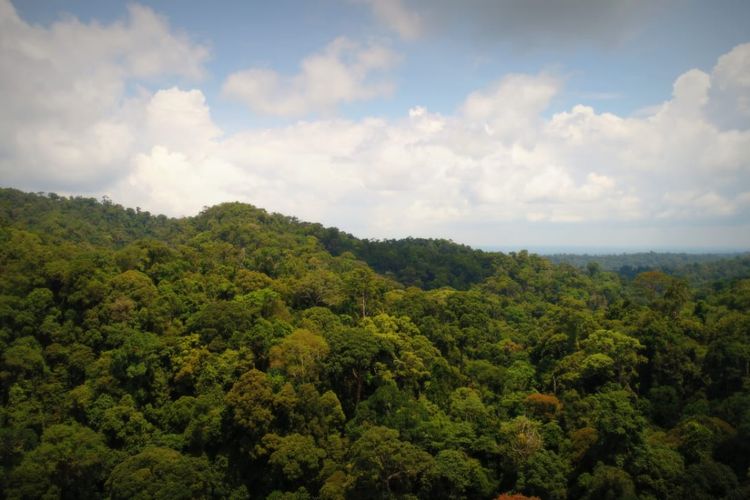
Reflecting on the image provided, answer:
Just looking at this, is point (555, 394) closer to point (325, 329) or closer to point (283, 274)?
point (325, 329)

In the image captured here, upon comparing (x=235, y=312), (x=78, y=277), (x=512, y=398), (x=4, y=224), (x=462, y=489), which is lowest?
(x=462, y=489)

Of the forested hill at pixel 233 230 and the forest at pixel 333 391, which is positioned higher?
the forested hill at pixel 233 230

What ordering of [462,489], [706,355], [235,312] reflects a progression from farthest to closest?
[235,312] → [706,355] → [462,489]

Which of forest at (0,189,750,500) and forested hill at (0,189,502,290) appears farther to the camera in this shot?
forested hill at (0,189,502,290)

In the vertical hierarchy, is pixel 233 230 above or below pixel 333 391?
above

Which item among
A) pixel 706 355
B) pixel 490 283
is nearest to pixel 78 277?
pixel 706 355

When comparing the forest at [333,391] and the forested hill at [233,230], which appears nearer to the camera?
the forest at [333,391]

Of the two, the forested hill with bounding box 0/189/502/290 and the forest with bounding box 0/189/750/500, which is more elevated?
the forested hill with bounding box 0/189/502/290

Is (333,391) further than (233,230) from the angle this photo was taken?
No
